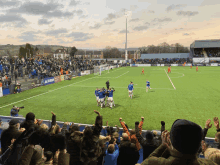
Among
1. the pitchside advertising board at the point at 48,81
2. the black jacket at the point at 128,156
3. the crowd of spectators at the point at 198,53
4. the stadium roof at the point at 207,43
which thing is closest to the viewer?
the black jacket at the point at 128,156

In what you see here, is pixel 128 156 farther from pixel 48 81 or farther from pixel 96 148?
pixel 48 81

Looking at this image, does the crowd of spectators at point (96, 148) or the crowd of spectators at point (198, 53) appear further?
the crowd of spectators at point (198, 53)

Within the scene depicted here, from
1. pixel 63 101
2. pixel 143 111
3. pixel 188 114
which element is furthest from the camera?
pixel 63 101

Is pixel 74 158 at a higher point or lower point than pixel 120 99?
higher

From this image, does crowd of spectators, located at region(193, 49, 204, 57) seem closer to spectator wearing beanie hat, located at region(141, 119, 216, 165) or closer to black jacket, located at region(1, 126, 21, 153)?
black jacket, located at region(1, 126, 21, 153)

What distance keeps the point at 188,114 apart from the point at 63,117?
10.0 meters

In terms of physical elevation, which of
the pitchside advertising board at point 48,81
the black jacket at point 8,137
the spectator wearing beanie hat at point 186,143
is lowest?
the pitchside advertising board at point 48,81

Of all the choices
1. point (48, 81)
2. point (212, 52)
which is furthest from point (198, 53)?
point (48, 81)

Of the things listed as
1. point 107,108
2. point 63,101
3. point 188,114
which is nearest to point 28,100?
point 63,101

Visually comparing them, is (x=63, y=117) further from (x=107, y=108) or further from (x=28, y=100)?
(x=28, y=100)

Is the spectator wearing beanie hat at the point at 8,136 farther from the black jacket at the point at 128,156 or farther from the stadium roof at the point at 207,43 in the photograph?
the stadium roof at the point at 207,43

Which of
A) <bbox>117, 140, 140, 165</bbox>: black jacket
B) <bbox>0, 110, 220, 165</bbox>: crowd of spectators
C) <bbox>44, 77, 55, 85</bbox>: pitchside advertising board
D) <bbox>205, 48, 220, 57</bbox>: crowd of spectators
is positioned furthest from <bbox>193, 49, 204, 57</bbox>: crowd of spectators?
<bbox>117, 140, 140, 165</bbox>: black jacket

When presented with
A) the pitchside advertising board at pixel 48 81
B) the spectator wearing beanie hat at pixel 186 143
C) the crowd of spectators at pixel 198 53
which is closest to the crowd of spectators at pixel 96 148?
the spectator wearing beanie hat at pixel 186 143

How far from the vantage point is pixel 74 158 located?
436 cm
